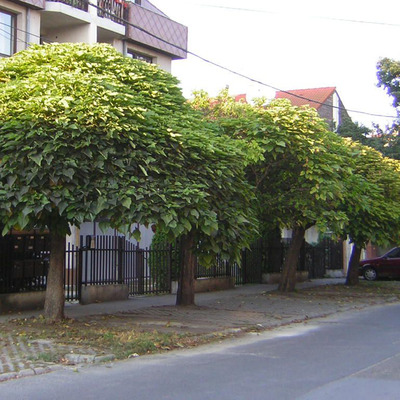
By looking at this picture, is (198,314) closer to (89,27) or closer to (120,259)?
(120,259)

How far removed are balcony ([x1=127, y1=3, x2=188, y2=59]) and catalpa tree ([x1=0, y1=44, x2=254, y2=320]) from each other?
40.3ft

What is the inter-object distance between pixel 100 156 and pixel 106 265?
6740mm

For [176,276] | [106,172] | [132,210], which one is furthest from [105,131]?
[176,276]

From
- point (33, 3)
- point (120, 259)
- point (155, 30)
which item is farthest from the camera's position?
point (155, 30)

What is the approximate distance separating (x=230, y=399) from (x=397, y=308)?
35.6ft

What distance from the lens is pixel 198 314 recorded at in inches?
528

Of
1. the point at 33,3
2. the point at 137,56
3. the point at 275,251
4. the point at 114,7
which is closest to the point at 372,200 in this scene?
the point at 275,251

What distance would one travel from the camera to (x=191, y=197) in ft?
32.4

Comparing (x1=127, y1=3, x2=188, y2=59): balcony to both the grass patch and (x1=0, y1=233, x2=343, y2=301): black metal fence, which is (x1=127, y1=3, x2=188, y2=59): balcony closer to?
(x1=0, y1=233, x2=343, y2=301): black metal fence

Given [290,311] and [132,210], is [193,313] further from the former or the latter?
[132,210]

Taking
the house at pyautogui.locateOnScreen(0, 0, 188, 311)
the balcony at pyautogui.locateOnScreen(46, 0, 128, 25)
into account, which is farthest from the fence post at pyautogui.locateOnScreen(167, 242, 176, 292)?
the balcony at pyautogui.locateOnScreen(46, 0, 128, 25)

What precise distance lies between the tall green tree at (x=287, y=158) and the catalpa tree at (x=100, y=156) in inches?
126

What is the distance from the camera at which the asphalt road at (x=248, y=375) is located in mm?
6633

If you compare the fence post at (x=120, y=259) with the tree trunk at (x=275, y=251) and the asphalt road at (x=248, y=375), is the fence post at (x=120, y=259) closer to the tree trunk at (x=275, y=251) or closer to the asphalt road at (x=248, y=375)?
the asphalt road at (x=248, y=375)
